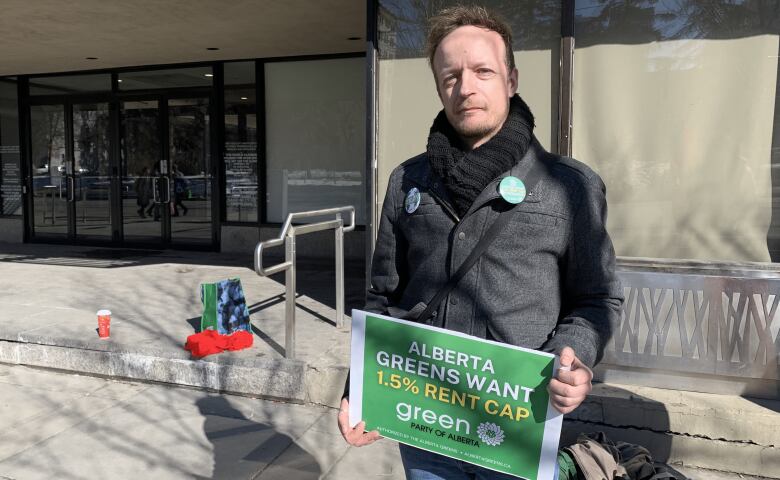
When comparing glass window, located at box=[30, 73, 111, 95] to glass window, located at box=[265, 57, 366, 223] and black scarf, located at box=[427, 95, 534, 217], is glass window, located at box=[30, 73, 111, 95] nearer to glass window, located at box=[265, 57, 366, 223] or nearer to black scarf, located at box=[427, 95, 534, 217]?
glass window, located at box=[265, 57, 366, 223]

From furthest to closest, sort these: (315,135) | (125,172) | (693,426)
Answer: (125,172), (315,135), (693,426)

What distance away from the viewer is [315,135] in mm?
9445

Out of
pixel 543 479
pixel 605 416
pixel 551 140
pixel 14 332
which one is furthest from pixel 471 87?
pixel 14 332

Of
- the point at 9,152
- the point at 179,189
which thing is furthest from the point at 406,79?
the point at 9,152

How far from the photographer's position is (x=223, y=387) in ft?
15.2

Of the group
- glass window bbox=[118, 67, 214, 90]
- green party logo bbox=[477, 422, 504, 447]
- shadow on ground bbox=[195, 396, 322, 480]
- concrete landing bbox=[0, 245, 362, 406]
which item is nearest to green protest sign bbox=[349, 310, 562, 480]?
green party logo bbox=[477, 422, 504, 447]

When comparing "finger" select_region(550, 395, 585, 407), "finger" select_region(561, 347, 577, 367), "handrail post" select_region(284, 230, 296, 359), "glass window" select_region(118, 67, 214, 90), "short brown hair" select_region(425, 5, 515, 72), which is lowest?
"handrail post" select_region(284, 230, 296, 359)

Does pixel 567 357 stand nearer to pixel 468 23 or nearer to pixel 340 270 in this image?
pixel 468 23

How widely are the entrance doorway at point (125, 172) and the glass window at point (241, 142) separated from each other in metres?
0.36

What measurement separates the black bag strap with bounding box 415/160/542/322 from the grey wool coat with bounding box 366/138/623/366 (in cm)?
1

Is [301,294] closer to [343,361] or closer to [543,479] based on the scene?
[343,361]

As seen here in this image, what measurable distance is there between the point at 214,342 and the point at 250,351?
10.5 inches

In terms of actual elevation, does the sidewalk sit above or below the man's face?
below

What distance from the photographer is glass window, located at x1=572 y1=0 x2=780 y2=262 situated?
15.3ft
